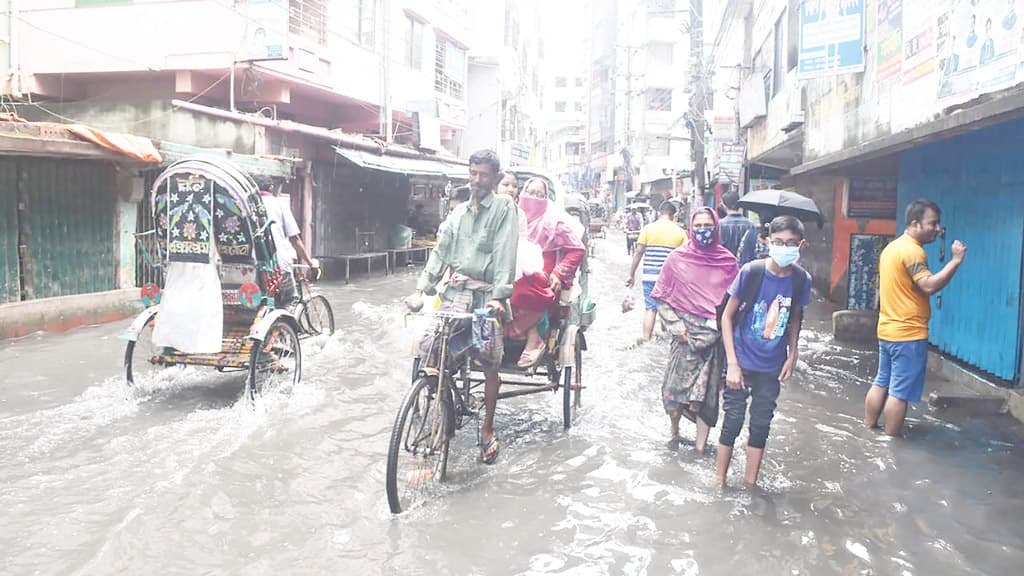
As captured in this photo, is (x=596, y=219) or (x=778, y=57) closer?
(x=778, y=57)

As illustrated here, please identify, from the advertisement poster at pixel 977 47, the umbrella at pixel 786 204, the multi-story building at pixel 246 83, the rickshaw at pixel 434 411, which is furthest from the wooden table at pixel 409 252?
the rickshaw at pixel 434 411

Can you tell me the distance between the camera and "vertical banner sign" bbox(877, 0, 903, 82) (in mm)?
8727

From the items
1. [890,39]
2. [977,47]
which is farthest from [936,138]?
[890,39]

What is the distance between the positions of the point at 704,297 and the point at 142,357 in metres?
6.30

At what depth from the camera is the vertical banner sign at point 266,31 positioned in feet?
50.1

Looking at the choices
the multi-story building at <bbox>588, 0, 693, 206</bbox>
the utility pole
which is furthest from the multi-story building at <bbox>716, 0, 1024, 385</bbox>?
the multi-story building at <bbox>588, 0, 693, 206</bbox>

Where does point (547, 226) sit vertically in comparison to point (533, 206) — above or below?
below

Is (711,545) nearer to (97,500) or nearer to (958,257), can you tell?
(958,257)

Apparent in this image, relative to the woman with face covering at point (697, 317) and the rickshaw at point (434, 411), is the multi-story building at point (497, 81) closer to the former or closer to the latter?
the woman with face covering at point (697, 317)

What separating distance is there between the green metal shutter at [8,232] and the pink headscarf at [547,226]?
6.94 m

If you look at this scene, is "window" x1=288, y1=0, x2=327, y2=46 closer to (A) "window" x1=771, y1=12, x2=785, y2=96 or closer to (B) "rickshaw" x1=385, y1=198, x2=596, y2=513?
(A) "window" x1=771, y1=12, x2=785, y2=96

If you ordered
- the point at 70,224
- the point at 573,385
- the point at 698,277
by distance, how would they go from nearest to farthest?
1. the point at 698,277
2. the point at 573,385
3. the point at 70,224

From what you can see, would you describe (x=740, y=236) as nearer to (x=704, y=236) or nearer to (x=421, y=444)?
(x=704, y=236)

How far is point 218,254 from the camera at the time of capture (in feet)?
21.8
